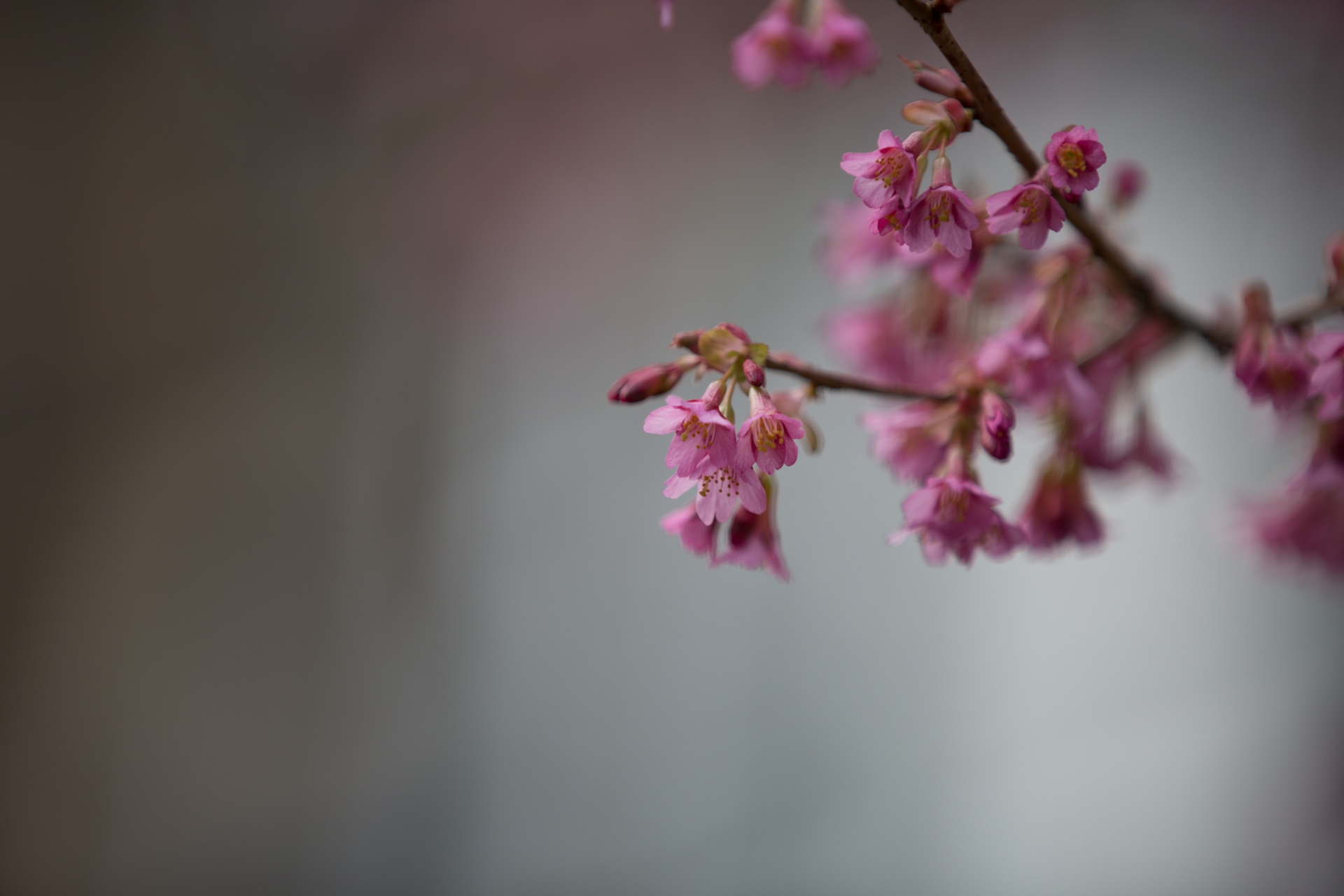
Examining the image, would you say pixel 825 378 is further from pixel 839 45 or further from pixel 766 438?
pixel 839 45

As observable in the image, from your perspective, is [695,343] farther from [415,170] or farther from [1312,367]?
[415,170]

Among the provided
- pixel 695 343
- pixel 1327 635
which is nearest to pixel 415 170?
pixel 695 343

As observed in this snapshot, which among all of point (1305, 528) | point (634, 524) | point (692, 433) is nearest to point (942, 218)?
point (692, 433)

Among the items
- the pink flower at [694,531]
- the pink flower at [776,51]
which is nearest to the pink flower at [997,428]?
the pink flower at [694,531]

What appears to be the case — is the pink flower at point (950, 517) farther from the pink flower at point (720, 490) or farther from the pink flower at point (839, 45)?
the pink flower at point (839, 45)

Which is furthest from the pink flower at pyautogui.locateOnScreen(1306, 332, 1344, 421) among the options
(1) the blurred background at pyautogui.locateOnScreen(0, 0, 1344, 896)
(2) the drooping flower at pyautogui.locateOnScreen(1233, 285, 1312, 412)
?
(1) the blurred background at pyautogui.locateOnScreen(0, 0, 1344, 896)

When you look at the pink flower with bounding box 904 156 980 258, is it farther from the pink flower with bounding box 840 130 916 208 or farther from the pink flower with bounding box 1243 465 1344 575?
the pink flower with bounding box 1243 465 1344 575
